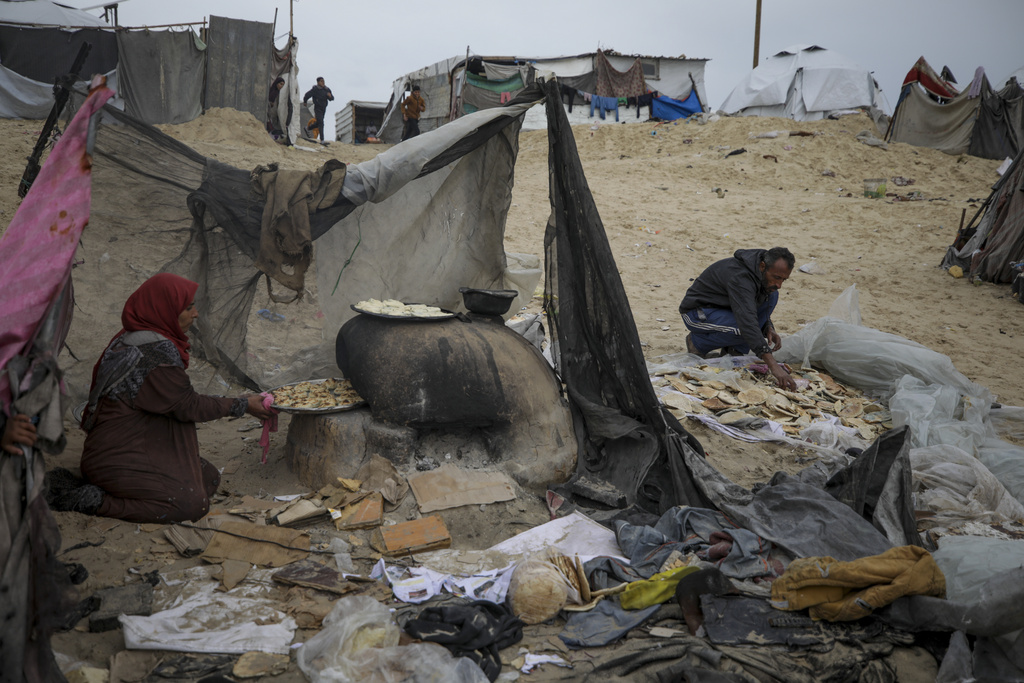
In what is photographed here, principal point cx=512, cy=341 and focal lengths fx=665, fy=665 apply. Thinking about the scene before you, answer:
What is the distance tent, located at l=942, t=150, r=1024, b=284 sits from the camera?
7945 millimetres

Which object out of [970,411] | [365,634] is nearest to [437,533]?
[365,634]

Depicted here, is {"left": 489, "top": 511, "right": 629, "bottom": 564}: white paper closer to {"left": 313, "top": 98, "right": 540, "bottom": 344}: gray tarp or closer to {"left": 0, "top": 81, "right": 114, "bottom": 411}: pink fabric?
{"left": 313, "top": 98, "right": 540, "bottom": 344}: gray tarp

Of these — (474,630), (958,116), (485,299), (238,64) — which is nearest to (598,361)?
(485,299)

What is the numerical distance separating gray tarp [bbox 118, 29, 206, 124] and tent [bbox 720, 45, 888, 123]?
1390cm

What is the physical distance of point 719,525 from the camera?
295cm

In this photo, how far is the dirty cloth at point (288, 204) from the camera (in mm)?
3295

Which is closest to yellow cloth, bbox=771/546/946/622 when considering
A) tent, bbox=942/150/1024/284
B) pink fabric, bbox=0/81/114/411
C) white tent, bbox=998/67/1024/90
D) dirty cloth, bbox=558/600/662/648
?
dirty cloth, bbox=558/600/662/648

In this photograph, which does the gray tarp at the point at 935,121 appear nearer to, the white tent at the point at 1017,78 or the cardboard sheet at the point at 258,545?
the white tent at the point at 1017,78

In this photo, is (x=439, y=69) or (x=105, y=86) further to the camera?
(x=439, y=69)

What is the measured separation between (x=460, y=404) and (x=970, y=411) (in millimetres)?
3734

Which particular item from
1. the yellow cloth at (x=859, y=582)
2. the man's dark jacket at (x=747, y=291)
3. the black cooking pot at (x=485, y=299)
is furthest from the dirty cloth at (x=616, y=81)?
the yellow cloth at (x=859, y=582)

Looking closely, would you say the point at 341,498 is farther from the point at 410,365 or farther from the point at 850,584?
the point at 850,584

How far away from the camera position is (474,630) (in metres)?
2.31

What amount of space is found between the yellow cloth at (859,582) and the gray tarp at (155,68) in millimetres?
12504
